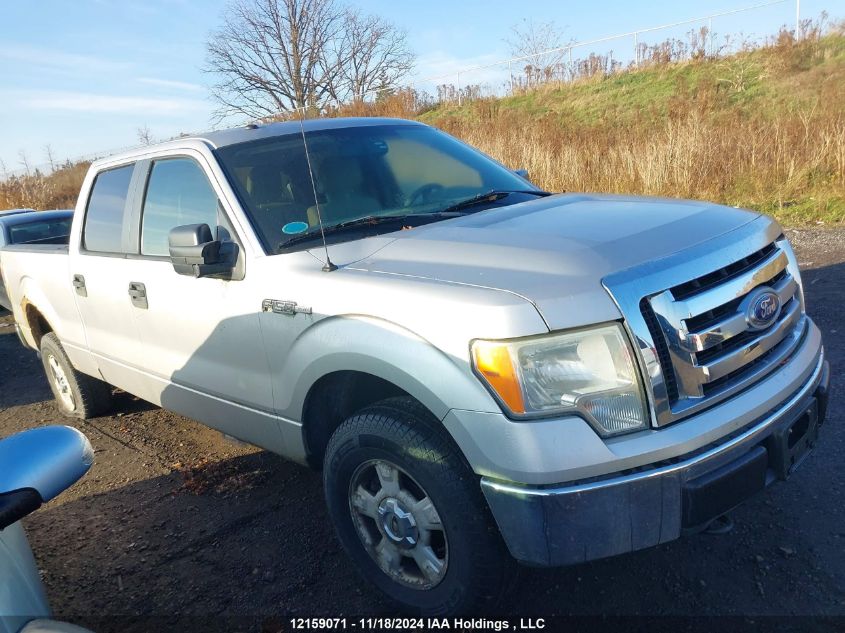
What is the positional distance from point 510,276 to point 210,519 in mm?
2335

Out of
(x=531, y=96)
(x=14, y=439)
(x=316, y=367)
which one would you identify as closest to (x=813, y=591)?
(x=316, y=367)

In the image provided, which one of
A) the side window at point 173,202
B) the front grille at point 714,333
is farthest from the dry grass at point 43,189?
the front grille at point 714,333

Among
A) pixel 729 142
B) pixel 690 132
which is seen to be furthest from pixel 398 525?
pixel 690 132

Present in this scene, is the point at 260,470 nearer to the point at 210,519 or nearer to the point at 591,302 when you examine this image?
the point at 210,519

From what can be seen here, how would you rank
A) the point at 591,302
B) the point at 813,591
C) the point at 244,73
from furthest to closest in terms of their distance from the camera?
the point at 244,73
the point at 813,591
the point at 591,302

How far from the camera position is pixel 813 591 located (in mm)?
2475

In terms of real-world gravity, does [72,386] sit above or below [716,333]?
below

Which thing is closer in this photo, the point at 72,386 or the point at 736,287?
the point at 736,287

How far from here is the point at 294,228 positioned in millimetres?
3002

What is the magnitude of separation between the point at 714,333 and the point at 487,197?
1.60m

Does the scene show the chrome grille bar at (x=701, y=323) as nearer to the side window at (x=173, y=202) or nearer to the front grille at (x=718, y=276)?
the front grille at (x=718, y=276)

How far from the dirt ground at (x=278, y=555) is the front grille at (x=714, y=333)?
896mm

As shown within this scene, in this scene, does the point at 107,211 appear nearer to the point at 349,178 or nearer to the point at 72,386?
the point at 72,386

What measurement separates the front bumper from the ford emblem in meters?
0.42
